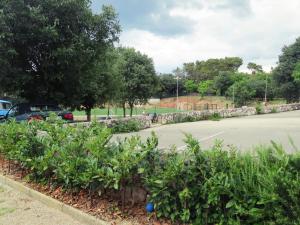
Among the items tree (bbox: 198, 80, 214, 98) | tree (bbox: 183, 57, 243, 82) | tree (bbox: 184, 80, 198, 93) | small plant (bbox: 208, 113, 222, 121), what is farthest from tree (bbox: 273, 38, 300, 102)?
tree (bbox: 183, 57, 243, 82)

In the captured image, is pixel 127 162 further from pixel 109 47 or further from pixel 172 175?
pixel 109 47

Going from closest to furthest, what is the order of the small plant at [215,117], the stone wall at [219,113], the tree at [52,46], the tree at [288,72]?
the tree at [52,46]
the stone wall at [219,113]
the small plant at [215,117]
the tree at [288,72]

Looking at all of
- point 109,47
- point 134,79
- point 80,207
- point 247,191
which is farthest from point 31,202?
point 134,79

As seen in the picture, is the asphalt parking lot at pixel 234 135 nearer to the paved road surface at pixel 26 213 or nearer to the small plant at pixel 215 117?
the paved road surface at pixel 26 213

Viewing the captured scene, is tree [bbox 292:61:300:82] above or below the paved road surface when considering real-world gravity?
above

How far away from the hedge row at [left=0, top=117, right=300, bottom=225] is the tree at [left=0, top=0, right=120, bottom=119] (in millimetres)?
9122

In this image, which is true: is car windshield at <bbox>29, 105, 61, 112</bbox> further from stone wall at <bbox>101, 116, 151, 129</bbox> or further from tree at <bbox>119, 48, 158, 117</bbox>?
tree at <bbox>119, 48, 158, 117</bbox>

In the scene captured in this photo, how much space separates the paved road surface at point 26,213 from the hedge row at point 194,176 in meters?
0.48

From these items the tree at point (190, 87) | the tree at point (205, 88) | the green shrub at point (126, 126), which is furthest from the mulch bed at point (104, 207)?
the tree at point (190, 87)

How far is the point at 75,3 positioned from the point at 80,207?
1101cm

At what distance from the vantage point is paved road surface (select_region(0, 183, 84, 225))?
4742 mm

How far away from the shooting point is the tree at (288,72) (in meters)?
49.8

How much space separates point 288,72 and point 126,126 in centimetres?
4084

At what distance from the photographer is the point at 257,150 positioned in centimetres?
378
